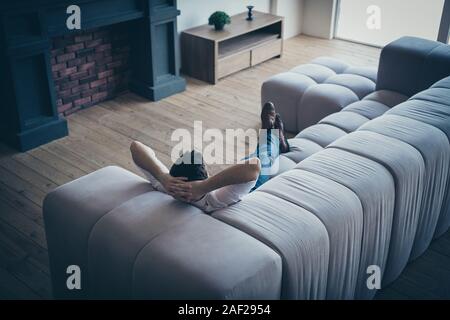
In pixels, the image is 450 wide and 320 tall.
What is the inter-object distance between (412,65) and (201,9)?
6.86 ft

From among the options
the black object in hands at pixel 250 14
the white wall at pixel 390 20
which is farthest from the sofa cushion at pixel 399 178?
the white wall at pixel 390 20

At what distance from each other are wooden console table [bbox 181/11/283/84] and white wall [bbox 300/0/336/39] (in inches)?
32.0

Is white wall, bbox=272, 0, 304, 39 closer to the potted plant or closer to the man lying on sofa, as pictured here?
the potted plant

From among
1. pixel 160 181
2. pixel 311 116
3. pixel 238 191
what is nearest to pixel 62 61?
pixel 311 116

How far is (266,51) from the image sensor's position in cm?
519

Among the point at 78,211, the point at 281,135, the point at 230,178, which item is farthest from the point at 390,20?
the point at 78,211

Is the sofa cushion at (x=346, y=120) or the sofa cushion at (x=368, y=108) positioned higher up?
the sofa cushion at (x=368, y=108)

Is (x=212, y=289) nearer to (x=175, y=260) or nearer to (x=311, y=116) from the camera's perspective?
(x=175, y=260)

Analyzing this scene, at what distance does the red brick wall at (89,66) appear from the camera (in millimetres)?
4035

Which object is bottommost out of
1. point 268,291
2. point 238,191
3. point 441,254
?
point 441,254

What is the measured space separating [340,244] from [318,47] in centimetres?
398

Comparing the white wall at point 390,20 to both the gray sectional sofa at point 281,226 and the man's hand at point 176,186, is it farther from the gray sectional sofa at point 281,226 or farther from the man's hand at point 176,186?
the man's hand at point 176,186

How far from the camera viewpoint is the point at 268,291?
5.77ft

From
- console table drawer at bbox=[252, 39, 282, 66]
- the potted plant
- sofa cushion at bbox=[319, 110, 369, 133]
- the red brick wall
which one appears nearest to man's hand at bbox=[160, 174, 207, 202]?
sofa cushion at bbox=[319, 110, 369, 133]
